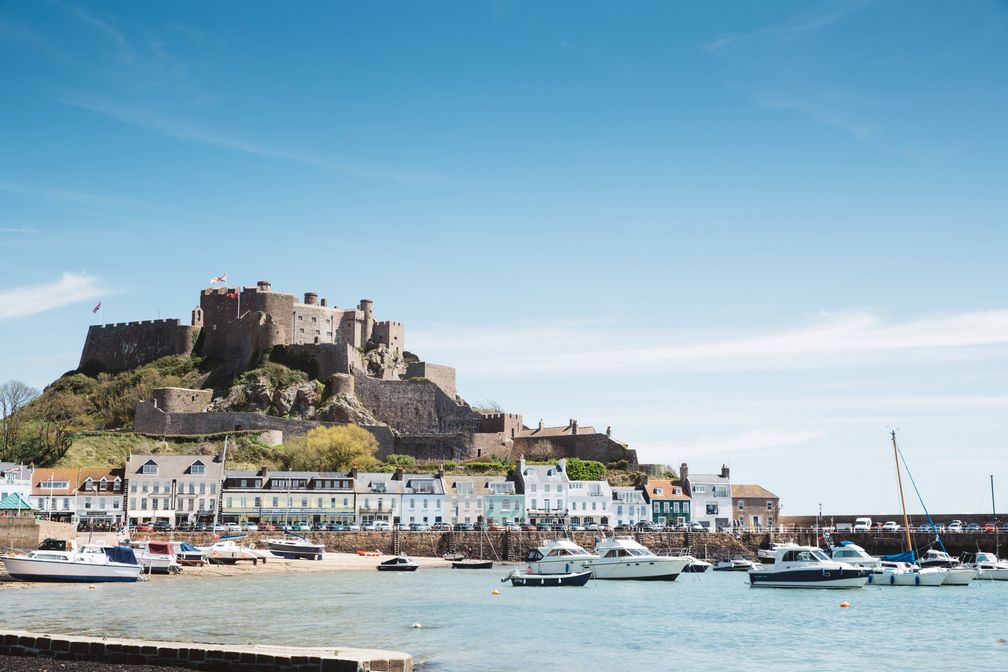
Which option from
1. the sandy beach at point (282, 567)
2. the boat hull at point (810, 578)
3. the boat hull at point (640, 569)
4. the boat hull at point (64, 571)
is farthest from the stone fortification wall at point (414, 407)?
the boat hull at point (64, 571)

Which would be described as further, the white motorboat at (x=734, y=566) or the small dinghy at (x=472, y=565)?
the white motorboat at (x=734, y=566)

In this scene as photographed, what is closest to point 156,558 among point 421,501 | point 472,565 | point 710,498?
point 472,565

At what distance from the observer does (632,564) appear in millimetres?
49250

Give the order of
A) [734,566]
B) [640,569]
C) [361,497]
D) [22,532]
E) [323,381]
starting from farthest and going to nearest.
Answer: [323,381], [361,497], [734,566], [640,569], [22,532]

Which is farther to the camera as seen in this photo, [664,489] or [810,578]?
[664,489]

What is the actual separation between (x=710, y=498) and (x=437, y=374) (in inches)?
1051

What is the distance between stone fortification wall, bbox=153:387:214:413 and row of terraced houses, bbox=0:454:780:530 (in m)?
11.3

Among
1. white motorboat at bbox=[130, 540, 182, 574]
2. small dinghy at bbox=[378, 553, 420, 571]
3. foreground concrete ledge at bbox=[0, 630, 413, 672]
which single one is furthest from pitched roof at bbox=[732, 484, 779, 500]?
foreground concrete ledge at bbox=[0, 630, 413, 672]

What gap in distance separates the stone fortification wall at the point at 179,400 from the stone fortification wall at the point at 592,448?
26.6 meters

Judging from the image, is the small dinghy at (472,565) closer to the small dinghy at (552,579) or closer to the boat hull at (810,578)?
the small dinghy at (552,579)

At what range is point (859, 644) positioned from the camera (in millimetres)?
27609

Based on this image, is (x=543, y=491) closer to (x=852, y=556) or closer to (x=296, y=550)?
(x=296, y=550)

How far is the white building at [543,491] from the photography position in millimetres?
77812

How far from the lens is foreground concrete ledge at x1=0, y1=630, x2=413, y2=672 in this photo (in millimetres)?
15750
